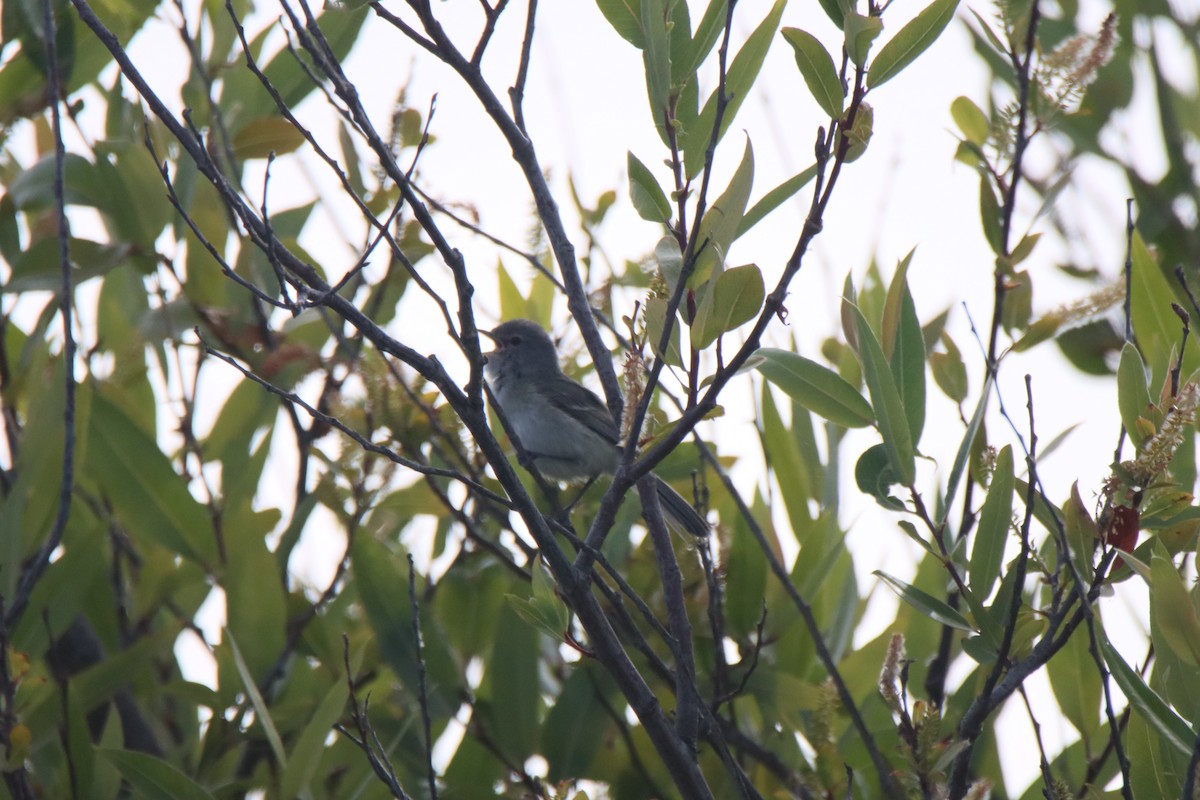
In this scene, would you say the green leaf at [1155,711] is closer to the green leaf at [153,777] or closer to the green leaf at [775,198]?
the green leaf at [775,198]

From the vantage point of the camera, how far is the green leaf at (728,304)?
2.11 m

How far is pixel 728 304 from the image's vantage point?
7.00 ft

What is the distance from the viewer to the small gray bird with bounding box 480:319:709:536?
19.1 feet

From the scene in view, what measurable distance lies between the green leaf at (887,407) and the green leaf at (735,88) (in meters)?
0.50

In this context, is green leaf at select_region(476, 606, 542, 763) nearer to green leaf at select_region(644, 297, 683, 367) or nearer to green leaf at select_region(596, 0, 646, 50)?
green leaf at select_region(644, 297, 683, 367)

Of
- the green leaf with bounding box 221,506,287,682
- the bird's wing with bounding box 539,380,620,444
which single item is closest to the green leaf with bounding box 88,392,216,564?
the green leaf with bounding box 221,506,287,682

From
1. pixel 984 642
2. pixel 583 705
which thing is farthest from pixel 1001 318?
pixel 583 705

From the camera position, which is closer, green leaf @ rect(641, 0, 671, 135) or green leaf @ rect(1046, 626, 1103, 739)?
green leaf @ rect(641, 0, 671, 135)

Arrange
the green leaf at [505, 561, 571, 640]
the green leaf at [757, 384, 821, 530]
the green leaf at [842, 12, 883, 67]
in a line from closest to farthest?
the green leaf at [842, 12, 883, 67]
the green leaf at [505, 561, 571, 640]
the green leaf at [757, 384, 821, 530]

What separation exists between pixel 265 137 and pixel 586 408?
7.70 ft

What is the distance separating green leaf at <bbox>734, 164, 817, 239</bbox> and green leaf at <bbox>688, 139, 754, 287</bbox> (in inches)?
4.6

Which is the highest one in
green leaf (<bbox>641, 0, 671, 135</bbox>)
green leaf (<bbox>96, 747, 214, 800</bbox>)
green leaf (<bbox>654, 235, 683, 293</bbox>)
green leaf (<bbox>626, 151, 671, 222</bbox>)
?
green leaf (<bbox>641, 0, 671, 135</bbox>)

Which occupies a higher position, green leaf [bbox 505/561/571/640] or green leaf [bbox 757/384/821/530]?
green leaf [bbox 757/384/821/530]

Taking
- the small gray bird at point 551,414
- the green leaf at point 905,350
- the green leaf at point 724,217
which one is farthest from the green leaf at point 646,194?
the small gray bird at point 551,414
